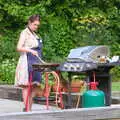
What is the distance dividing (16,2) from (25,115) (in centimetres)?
1138

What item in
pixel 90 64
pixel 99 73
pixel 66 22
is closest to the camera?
pixel 90 64

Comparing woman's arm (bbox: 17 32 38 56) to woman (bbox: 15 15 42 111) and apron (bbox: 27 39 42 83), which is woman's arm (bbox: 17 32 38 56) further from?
apron (bbox: 27 39 42 83)

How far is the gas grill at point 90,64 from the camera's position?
7570 millimetres

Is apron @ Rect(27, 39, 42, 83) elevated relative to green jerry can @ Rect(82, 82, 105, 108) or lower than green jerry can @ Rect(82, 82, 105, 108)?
elevated

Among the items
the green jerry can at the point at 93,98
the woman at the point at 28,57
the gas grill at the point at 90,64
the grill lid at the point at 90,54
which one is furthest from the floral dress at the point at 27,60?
the green jerry can at the point at 93,98

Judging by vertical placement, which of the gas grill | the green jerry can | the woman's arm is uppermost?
the woman's arm

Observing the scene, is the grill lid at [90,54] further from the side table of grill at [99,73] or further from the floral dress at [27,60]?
the floral dress at [27,60]

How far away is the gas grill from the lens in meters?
7.57

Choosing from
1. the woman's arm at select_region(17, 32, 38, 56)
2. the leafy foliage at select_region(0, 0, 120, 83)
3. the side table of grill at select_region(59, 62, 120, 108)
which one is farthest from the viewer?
the leafy foliage at select_region(0, 0, 120, 83)

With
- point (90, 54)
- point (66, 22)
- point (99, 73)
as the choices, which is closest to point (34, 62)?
point (90, 54)

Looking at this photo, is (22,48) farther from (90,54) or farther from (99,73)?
(99,73)

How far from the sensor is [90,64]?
7520 millimetres

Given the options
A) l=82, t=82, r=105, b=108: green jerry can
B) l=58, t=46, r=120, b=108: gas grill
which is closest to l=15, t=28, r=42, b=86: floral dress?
l=58, t=46, r=120, b=108: gas grill

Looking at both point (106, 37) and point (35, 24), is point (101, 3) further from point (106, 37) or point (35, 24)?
point (35, 24)
